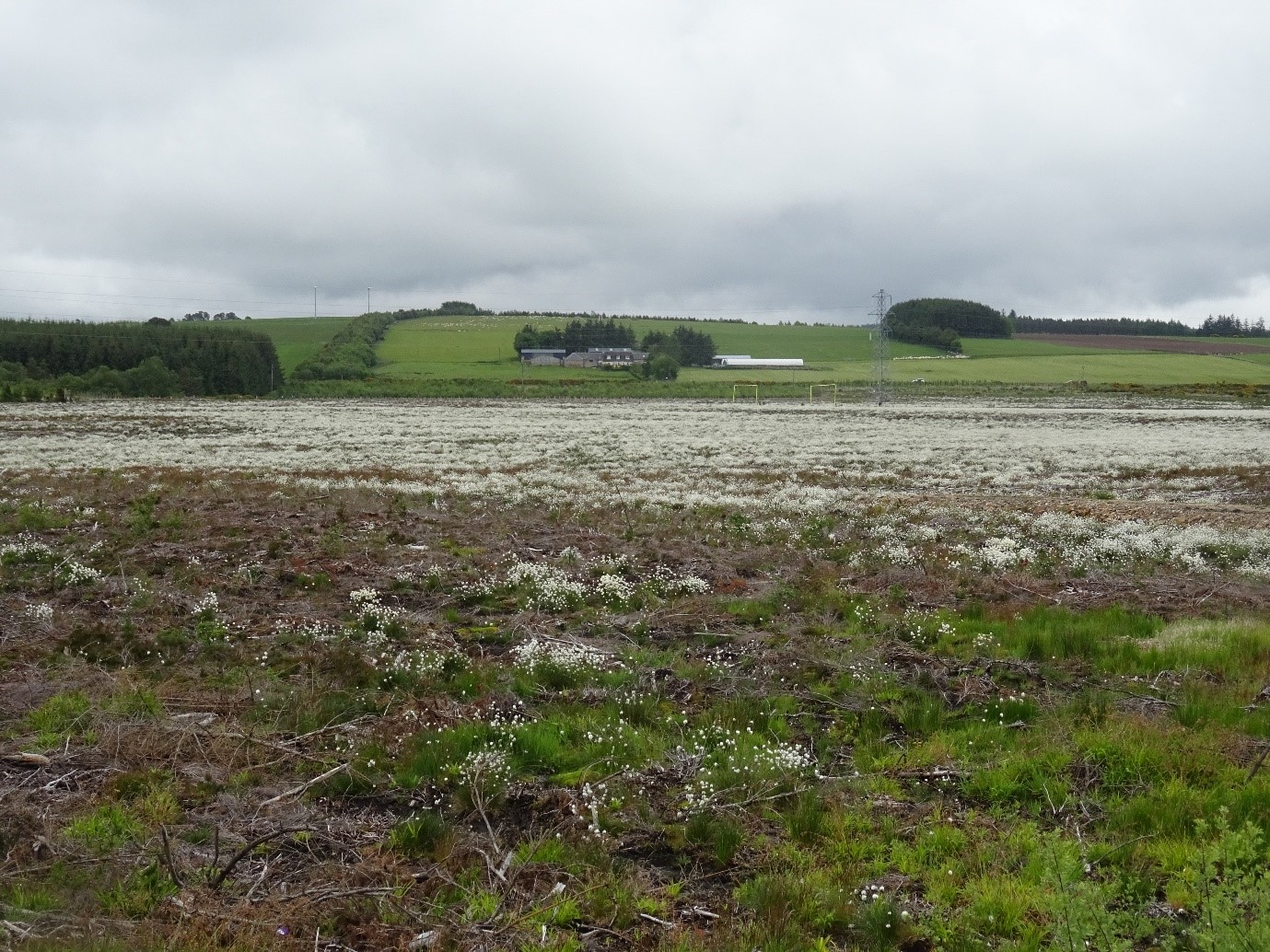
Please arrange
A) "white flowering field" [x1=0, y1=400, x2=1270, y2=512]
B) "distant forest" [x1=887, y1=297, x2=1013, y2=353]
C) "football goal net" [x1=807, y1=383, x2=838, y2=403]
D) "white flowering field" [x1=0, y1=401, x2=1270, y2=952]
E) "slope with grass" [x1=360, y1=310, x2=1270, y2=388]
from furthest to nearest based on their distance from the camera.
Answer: "distant forest" [x1=887, y1=297, x2=1013, y2=353] → "slope with grass" [x1=360, y1=310, x2=1270, y2=388] → "football goal net" [x1=807, y1=383, x2=838, y2=403] → "white flowering field" [x1=0, y1=400, x2=1270, y2=512] → "white flowering field" [x1=0, y1=401, x2=1270, y2=952]

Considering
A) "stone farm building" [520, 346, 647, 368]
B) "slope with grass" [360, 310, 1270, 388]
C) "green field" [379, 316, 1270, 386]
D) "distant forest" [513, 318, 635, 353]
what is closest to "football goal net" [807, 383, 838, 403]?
"slope with grass" [360, 310, 1270, 388]

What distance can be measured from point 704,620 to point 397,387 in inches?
3910

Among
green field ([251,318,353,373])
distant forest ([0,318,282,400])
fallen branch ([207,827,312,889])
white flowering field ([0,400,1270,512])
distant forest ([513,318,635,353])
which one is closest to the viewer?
fallen branch ([207,827,312,889])

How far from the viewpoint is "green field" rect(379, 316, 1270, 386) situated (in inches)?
4779

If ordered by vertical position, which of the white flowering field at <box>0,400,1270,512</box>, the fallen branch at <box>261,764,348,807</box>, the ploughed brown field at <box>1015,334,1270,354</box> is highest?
the ploughed brown field at <box>1015,334,1270,354</box>

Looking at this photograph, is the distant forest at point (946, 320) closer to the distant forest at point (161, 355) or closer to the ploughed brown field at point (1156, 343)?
the ploughed brown field at point (1156, 343)

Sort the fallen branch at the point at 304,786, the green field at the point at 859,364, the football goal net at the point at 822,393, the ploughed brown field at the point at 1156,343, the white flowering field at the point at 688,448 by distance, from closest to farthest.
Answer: the fallen branch at the point at 304,786 < the white flowering field at the point at 688,448 < the football goal net at the point at 822,393 < the green field at the point at 859,364 < the ploughed brown field at the point at 1156,343

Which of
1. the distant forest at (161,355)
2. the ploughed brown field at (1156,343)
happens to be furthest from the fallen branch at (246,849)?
the ploughed brown field at (1156,343)

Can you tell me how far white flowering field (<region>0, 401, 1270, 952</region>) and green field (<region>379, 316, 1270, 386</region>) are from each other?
343ft

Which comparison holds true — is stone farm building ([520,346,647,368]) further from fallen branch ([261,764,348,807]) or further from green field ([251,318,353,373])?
fallen branch ([261,764,348,807])

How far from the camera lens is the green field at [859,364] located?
121375mm

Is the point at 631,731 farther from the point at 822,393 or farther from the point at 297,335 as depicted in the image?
the point at 297,335

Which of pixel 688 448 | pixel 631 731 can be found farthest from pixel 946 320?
pixel 631 731

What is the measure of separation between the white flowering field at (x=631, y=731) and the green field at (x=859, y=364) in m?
105
